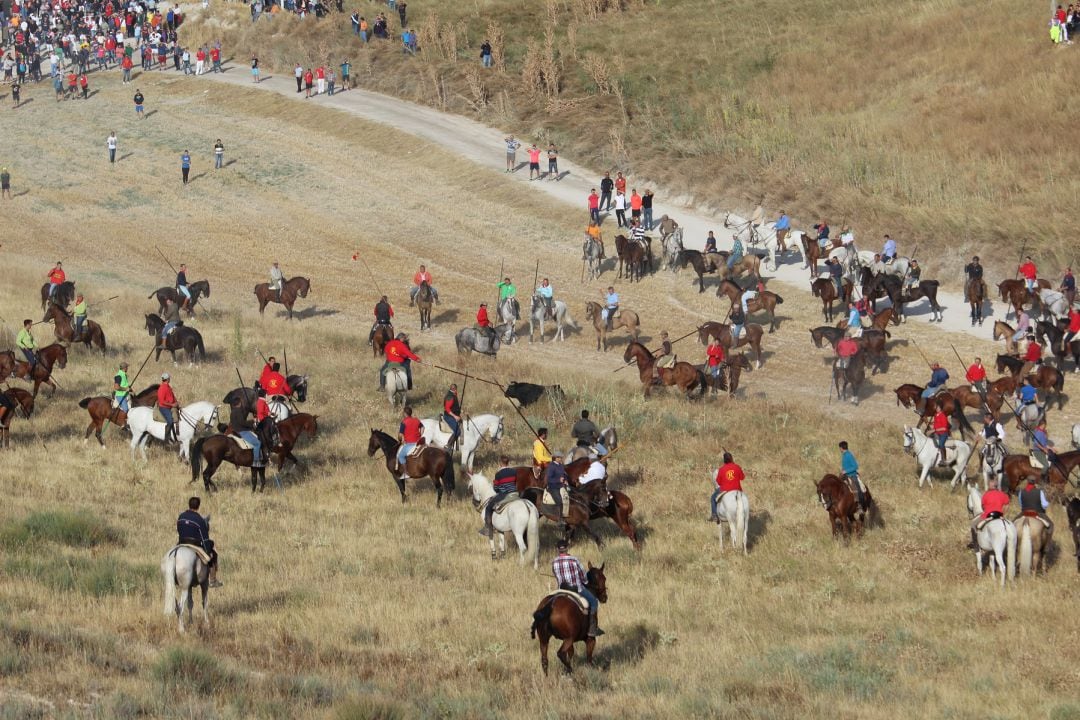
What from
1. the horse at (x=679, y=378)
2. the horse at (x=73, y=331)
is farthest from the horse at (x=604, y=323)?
the horse at (x=73, y=331)

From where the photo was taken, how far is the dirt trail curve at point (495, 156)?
41406mm

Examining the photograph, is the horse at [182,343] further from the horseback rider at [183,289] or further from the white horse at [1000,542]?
the white horse at [1000,542]

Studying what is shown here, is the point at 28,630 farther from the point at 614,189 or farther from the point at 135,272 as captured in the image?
the point at 614,189

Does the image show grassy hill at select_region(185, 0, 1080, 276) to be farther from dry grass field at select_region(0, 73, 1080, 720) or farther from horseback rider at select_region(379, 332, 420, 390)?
horseback rider at select_region(379, 332, 420, 390)

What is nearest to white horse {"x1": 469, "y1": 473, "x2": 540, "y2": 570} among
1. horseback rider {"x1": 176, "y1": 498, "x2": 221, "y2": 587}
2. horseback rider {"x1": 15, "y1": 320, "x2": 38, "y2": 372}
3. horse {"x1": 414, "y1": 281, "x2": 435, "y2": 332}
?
horseback rider {"x1": 176, "y1": 498, "x2": 221, "y2": 587}

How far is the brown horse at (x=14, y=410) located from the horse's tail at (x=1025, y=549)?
19551 millimetres

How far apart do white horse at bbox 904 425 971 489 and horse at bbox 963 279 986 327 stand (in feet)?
44.1

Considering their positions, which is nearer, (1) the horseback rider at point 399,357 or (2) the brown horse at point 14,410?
(2) the brown horse at point 14,410

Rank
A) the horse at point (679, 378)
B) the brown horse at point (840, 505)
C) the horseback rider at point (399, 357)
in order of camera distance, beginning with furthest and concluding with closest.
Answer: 1. the horse at point (679, 378)
2. the horseback rider at point (399, 357)
3. the brown horse at point (840, 505)

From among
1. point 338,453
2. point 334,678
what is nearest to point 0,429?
point 338,453

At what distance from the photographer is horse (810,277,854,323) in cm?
3912

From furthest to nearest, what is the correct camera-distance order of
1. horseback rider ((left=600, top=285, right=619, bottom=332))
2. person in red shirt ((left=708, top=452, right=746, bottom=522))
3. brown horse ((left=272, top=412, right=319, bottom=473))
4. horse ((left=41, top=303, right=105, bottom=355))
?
1. horseback rider ((left=600, top=285, right=619, bottom=332))
2. horse ((left=41, top=303, right=105, bottom=355))
3. brown horse ((left=272, top=412, right=319, bottom=473))
4. person in red shirt ((left=708, top=452, right=746, bottom=522))

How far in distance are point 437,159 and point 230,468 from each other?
32593mm

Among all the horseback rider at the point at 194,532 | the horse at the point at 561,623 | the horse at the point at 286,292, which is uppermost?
the horse at the point at 286,292
